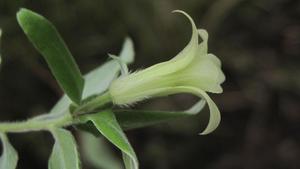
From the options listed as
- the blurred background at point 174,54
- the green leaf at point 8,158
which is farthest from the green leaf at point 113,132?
the blurred background at point 174,54

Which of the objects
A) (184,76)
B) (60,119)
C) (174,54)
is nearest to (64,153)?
(60,119)

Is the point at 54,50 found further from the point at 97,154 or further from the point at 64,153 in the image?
the point at 97,154

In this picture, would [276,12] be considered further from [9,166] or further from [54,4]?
[9,166]

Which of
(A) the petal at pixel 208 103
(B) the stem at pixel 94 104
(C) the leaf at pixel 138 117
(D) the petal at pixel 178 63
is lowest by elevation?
(C) the leaf at pixel 138 117

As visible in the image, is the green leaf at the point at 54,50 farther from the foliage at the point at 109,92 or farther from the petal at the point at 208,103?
the petal at the point at 208,103

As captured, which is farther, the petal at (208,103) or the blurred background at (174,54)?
the blurred background at (174,54)

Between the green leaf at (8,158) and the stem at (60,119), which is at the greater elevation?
the stem at (60,119)

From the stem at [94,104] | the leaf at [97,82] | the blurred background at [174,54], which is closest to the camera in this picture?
the stem at [94,104]
